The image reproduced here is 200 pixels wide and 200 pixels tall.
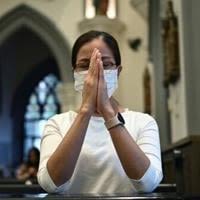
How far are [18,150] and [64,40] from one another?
5910 millimetres

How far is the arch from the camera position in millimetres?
10742

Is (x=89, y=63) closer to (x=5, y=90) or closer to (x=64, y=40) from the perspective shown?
(x=64, y=40)

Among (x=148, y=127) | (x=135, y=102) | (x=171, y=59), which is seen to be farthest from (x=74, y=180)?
(x=135, y=102)

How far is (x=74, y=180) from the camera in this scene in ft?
6.46

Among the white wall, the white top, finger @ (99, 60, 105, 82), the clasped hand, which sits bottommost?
the white top

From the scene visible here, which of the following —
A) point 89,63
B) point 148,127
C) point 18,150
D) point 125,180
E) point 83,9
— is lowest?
point 18,150

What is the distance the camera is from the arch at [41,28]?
10742 millimetres

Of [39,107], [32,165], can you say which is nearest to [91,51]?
[32,165]

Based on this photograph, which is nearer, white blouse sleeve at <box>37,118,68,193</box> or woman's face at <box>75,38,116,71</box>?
white blouse sleeve at <box>37,118,68,193</box>

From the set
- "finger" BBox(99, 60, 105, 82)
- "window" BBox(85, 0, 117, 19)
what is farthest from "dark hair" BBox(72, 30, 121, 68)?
"window" BBox(85, 0, 117, 19)

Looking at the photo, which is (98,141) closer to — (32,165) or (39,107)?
(32,165)

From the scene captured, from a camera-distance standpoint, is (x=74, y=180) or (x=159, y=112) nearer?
(x=74, y=180)

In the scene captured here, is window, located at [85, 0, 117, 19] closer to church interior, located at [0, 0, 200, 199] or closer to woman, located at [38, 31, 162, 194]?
church interior, located at [0, 0, 200, 199]

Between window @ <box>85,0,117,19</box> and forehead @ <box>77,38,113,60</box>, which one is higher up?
window @ <box>85,0,117,19</box>
